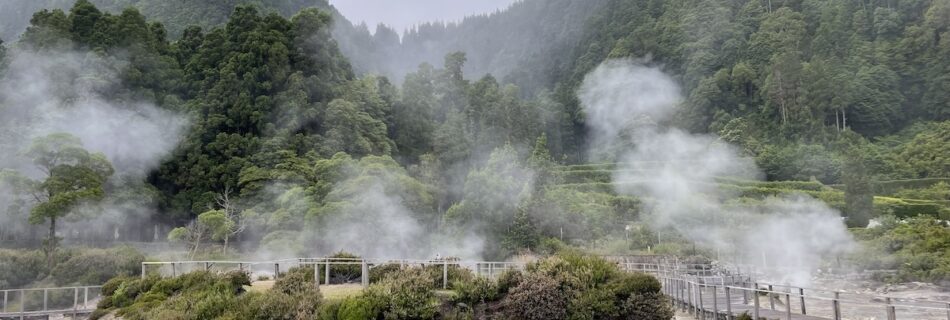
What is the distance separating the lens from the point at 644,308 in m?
13.7

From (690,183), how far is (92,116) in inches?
1792

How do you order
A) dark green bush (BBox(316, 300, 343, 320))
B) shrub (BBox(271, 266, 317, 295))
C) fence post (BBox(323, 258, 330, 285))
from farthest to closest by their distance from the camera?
fence post (BBox(323, 258, 330, 285)) → shrub (BBox(271, 266, 317, 295)) → dark green bush (BBox(316, 300, 343, 320))

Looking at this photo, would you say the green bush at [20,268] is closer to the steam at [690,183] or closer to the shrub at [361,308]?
the shrub at [361,308]

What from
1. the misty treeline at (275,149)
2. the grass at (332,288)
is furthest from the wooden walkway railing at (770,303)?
the misty treeline at (275,149)

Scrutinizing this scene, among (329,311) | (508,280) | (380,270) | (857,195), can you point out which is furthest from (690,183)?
(329,311)

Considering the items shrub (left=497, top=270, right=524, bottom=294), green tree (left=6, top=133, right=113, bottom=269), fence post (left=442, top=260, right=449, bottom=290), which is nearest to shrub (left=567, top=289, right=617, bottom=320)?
shrub (left=497, top=270, right=524, bottom=294)

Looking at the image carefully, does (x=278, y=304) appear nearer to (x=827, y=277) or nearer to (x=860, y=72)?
(x=827, y=277)

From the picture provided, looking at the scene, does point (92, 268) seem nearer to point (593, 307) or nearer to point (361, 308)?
point (361, 308)

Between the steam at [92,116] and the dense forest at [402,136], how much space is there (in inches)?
6.7

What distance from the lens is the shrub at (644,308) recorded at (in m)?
13.7

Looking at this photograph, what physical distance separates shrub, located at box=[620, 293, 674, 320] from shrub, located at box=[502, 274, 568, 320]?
1.25 metres

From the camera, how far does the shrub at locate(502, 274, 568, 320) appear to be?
13.7m

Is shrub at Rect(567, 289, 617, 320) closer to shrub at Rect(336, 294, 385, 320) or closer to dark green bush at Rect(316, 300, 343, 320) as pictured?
shrub at Rect(336, 294, 385, 320)

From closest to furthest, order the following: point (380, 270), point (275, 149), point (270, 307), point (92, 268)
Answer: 1. point (270, 307)
2. point (380, 270)
3. point (92, 268)
4. point (275, 149)
